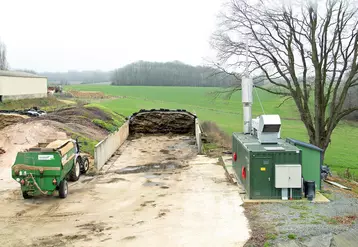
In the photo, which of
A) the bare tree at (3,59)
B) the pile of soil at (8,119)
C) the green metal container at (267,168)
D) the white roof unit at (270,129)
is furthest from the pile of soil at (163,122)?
the bare tree at (3,59)

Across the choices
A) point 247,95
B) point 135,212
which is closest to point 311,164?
point 247,95

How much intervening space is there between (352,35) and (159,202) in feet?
48.6

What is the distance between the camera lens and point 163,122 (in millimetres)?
35438

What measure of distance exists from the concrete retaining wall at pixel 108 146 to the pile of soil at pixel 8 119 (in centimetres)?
709

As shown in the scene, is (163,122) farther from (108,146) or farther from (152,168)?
(152,168)

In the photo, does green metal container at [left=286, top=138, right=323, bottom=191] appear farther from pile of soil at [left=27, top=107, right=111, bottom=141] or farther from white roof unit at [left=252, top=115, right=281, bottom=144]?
pile of soil at [left=27, top=107, right=111, bottom=141]

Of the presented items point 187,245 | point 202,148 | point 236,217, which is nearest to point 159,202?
point 236,217

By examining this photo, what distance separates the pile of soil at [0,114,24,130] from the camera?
28969 millimetres

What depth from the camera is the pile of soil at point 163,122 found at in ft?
114

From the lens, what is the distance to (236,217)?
12398 mm

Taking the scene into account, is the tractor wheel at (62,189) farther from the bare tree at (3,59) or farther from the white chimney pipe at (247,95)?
the bare tree at (3,59)

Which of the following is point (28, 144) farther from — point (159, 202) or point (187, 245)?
point (187, 245)

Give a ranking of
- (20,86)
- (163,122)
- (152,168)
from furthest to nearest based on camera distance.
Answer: (20,86), (163,122), (152,168)

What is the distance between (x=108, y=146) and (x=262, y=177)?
1163cm
